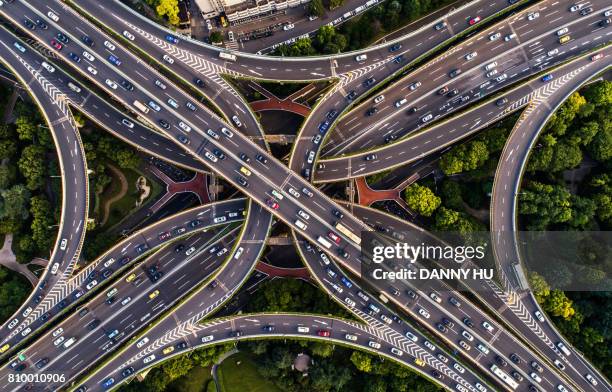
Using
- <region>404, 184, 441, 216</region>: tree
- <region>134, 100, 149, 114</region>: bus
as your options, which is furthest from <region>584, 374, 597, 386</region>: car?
<region>134, 100, 149, 114</region>: bus

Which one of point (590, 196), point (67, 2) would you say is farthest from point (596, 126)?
point (67, 2)

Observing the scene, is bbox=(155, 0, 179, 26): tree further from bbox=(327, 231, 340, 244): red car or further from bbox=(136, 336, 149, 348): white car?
bbox=(136, 336, 149, 348): white car

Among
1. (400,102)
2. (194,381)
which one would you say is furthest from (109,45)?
(194,381)

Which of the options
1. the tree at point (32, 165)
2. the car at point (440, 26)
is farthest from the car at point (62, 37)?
the car at point (440, 26)

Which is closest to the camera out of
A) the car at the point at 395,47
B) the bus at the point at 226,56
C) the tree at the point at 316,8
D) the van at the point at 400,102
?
the bus at the point at 226,56

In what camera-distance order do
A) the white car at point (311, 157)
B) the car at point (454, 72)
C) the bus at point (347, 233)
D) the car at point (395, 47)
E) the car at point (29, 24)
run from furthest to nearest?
the car at point (395, 47)
the car at point (454, 72)
the white car at point (311, 157)
the bus at point (347, 233)
the car at point (29, 24)

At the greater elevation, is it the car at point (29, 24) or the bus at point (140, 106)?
the car at point (29, 24)

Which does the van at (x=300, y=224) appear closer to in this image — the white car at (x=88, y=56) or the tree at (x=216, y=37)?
the tree at (x=216, y=37)

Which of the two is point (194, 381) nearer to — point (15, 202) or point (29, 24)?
point (15, 202)
